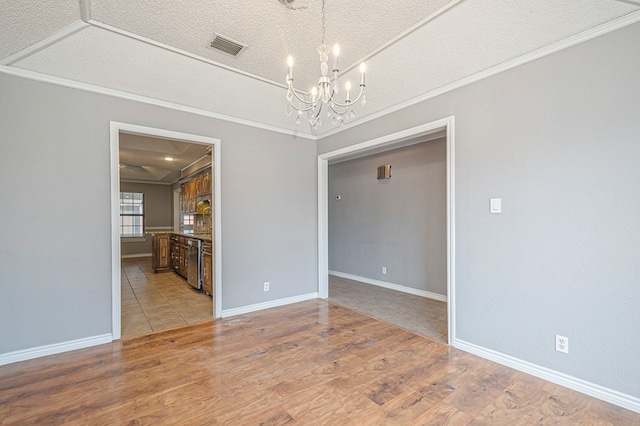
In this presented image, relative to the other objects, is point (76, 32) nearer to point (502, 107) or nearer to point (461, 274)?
point (502, 107)

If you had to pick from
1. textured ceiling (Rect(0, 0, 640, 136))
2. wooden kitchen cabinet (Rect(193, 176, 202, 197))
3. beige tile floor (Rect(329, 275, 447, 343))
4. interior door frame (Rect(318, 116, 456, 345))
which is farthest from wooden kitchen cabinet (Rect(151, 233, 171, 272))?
textured ceiling (Rect(0, 0, 640, 136))

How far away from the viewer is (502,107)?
247 centimetres

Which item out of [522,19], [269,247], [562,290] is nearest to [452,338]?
[562,290]

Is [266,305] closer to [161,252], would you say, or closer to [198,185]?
[198,185]

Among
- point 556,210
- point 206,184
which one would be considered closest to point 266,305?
point 206,184

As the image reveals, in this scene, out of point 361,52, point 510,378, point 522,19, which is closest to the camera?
point 522,19

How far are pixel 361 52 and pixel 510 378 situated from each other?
3090 millimetres

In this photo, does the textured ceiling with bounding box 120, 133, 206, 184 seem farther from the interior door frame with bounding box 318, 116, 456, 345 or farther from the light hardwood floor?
the light hardwood floor

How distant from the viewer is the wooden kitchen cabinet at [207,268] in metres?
4.41

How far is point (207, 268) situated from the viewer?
14.9 feet

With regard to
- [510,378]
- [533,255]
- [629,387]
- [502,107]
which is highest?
[502,107]

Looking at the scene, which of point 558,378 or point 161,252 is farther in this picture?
point 161,252

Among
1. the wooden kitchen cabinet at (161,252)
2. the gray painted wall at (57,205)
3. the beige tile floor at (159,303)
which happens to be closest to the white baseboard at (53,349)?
the gray painted wall at (57,205)

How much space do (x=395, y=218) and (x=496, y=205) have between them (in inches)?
103
